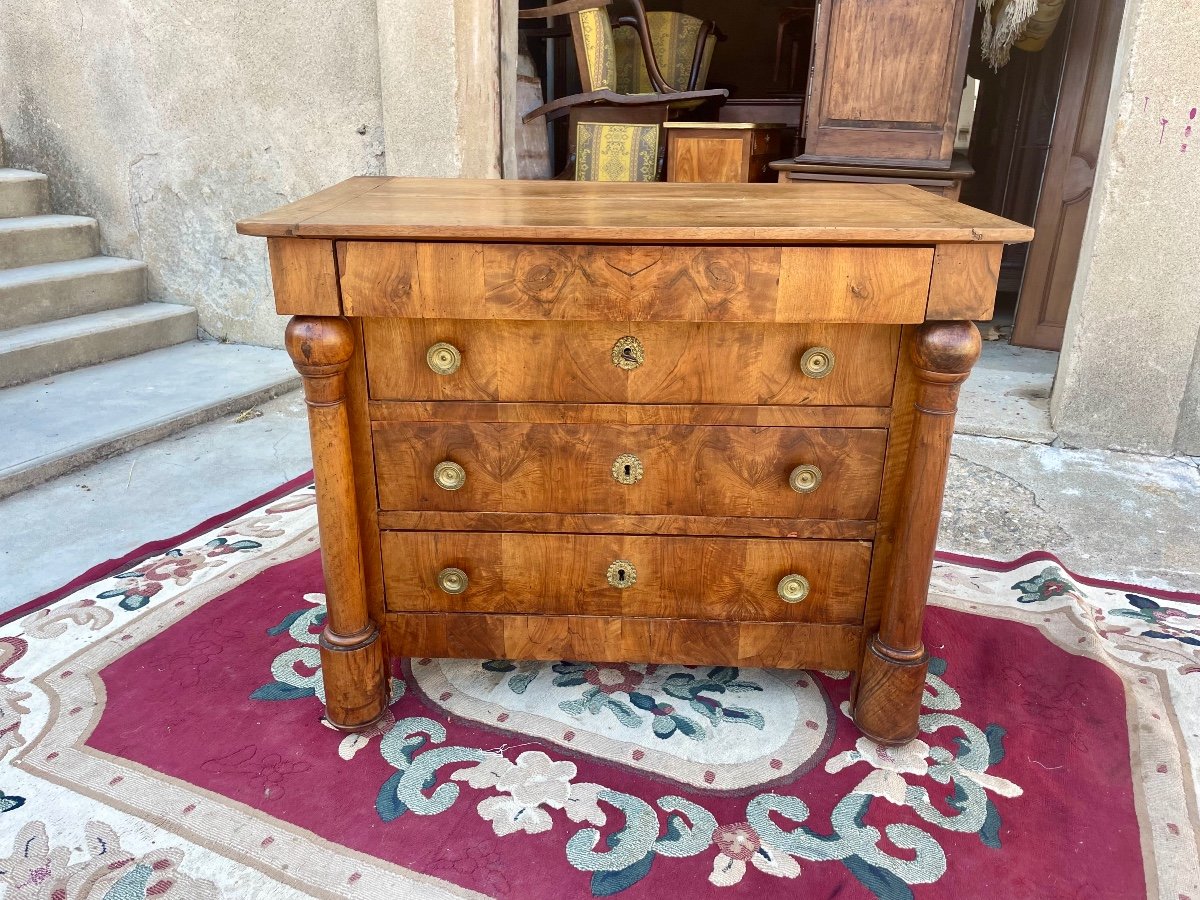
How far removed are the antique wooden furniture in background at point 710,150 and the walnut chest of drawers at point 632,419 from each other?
2814mm

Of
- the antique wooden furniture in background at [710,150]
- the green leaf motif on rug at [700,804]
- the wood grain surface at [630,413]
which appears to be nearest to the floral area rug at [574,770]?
the green leaf motif on rug at [700,804]

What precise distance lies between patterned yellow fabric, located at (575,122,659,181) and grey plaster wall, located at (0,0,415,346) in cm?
135

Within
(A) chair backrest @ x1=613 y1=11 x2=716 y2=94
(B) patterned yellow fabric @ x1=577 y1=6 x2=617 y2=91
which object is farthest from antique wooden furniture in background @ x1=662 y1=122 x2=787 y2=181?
(A) chair backrest @ x1=613 y1=11 x2=716 y2=94

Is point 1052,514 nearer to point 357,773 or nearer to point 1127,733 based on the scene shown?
point 1127,733

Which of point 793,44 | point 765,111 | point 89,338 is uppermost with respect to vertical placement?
point 793,44

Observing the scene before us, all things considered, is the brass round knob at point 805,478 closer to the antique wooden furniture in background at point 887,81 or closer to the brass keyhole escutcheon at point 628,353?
the brass keyhole escutcheon at point 628,353

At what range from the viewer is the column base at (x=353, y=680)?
152 centimetres

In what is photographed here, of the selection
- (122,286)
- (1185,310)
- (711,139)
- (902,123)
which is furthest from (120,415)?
(1185,310)

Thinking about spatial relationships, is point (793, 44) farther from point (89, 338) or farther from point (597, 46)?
point (89, 338)

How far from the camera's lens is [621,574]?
1539 millimetres

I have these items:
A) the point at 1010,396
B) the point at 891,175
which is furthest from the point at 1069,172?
the point at 1010,396

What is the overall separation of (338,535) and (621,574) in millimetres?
521

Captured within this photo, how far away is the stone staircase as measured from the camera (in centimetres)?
283

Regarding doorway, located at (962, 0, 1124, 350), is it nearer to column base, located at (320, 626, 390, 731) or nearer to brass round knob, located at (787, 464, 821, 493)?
brass round knob, located at (787, 464, 821, 493)
